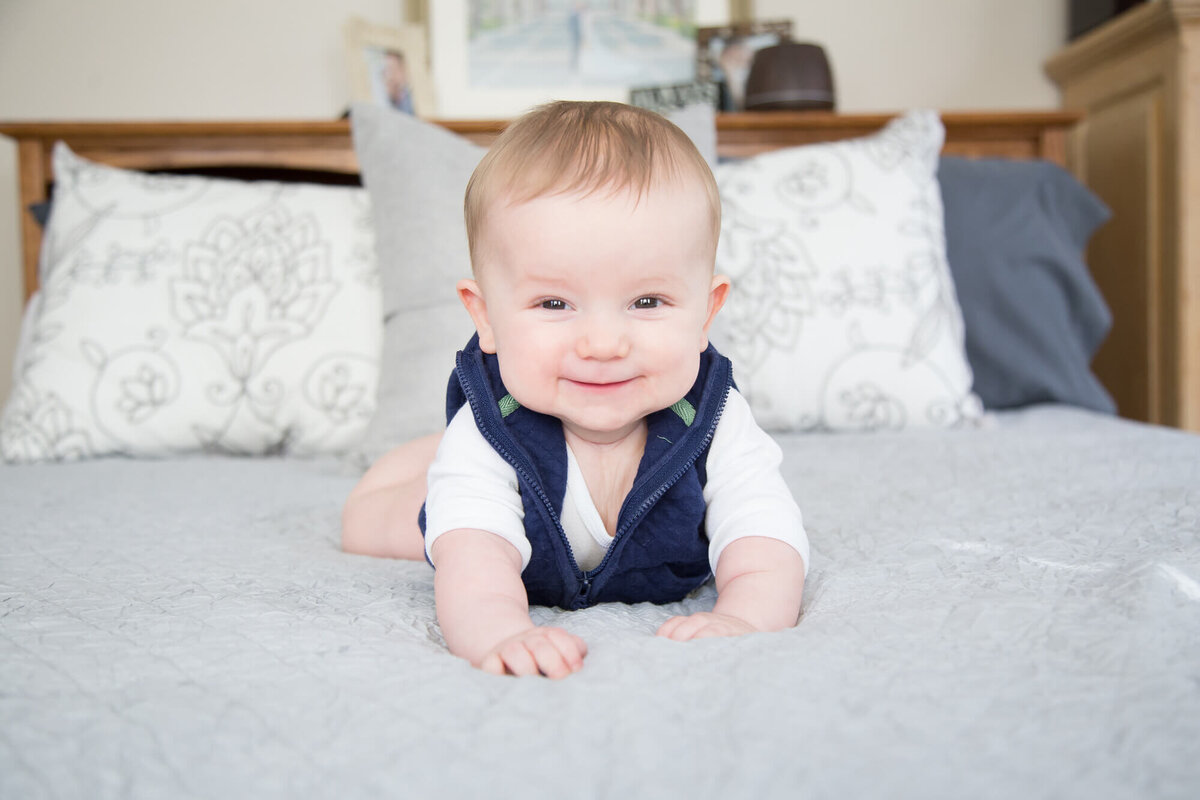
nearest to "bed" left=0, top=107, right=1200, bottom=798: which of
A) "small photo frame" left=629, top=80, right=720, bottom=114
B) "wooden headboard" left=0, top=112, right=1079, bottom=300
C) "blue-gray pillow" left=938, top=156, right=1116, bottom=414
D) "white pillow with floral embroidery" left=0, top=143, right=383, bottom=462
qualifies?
"white pillow with floral embroidery" left=0, top=143, right=383, bottom=462

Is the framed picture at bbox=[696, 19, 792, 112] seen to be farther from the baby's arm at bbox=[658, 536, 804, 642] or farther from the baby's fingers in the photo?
the baby's fingers

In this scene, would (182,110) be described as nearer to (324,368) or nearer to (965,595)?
(324,368)

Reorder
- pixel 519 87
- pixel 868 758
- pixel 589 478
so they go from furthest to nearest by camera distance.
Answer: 1. pixel 519 87
2. pixel 589 478
3. pixel 868 758

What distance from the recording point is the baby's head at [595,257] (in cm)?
60

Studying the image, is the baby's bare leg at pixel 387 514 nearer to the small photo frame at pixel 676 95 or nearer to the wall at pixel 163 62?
the small photo frame at pixel 676 95

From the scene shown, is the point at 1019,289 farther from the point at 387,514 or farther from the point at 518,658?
the point at 518,658

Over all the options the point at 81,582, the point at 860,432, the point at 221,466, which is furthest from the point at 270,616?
the point at 860,432

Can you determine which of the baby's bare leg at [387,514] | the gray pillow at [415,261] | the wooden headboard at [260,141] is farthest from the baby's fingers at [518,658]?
the wooden headboard at [260,141]

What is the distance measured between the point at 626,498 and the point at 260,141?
1461 mm

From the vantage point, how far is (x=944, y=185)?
1.64 meters

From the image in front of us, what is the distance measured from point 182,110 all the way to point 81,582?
170 cm

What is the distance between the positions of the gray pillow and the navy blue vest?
53cm

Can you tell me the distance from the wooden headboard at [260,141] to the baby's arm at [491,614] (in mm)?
1289

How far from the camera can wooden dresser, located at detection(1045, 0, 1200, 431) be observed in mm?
1812
